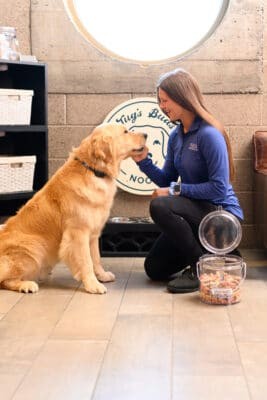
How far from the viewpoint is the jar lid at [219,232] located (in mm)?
2939

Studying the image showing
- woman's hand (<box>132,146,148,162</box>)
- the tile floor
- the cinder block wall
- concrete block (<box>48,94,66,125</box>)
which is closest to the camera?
the tile floor

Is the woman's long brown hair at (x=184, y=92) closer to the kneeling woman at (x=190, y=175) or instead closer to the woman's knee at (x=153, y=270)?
the kneeling woman at (x=190, y=175)

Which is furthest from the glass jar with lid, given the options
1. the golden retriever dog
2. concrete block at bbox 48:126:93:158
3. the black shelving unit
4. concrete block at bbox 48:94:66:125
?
the golden retriever dog

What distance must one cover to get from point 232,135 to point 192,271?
50.3 inches

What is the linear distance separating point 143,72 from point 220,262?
Result: 155cm

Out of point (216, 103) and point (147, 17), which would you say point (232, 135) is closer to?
point (216, 103)

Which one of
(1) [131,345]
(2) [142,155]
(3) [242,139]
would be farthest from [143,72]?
(1) [131,345]

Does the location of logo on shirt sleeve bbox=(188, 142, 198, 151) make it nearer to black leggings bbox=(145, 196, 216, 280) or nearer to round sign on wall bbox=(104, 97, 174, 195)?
black leggings bbox=(145, 196, 216, 280)

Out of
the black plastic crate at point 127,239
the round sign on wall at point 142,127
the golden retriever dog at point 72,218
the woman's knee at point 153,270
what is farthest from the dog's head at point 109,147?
the round sign on wall at point 142,127

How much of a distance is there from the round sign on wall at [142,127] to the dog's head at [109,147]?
0.90m

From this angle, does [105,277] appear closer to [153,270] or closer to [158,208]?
[153,270]

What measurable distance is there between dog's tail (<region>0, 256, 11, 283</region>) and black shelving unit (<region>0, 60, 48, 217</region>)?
2.16ft

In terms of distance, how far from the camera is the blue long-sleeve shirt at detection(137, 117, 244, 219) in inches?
113

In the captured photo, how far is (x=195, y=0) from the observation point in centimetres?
416
